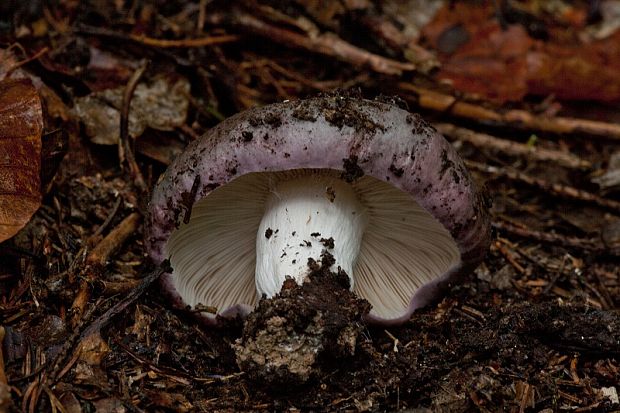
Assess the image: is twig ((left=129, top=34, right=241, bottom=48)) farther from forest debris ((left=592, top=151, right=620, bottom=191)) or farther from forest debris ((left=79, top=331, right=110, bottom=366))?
forest debris ((left=592, top=151, right=620, bottom=191))

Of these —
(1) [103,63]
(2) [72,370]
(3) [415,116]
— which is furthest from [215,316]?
(1) [103,63]

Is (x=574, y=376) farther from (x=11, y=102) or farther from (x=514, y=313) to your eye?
(x=11, y=102)

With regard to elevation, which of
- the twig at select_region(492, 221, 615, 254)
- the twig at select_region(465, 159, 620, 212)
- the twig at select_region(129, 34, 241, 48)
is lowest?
the twig at select_region(492, 221, 615, 254)

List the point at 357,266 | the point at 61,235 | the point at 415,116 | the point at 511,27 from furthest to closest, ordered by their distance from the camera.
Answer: the point at 511,27
the point at 357,266
the point at 61,235
the point at 415,116

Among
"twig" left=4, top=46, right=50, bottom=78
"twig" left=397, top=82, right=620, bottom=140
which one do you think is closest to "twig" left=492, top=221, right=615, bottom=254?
"twig" left=397, top=82, right=620, bottom=140

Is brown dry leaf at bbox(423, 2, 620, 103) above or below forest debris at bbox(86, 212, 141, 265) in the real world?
above
